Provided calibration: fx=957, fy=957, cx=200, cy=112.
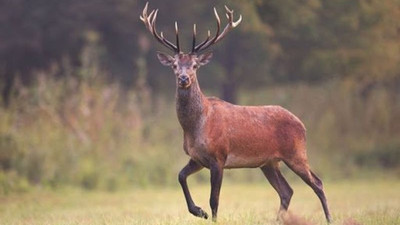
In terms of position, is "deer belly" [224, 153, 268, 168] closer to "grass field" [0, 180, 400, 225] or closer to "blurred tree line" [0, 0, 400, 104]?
"grass field" [0, 180, 400, 225]

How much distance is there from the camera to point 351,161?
23.5 metres

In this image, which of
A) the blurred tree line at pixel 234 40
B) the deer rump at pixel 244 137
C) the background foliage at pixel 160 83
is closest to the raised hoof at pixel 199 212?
the deer rump at pixel 244 137

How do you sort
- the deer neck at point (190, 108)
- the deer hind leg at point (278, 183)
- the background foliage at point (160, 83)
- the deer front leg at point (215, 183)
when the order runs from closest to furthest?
1. the deer front leg at point (215, 183)
2. the deer neck at point (190, 108)
3. the deer hind leg at point (278, 183)
4. the background foliage at point (160, 83)

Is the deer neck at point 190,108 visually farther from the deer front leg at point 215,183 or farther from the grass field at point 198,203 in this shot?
the grass field at point 198,203

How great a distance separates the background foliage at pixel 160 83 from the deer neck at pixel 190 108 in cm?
716

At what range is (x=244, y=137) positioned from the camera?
1234cm

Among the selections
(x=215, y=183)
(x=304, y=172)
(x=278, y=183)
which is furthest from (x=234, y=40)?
(x=215, y=183)

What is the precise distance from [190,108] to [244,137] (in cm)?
84

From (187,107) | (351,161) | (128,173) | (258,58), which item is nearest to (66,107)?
(128,173)

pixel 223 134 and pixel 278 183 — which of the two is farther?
pixel 278 183

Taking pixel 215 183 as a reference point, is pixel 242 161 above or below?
above

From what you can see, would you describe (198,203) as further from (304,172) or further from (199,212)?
(199,212)

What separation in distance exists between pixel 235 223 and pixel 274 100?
1507cm

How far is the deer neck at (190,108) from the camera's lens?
1202 centimetres
